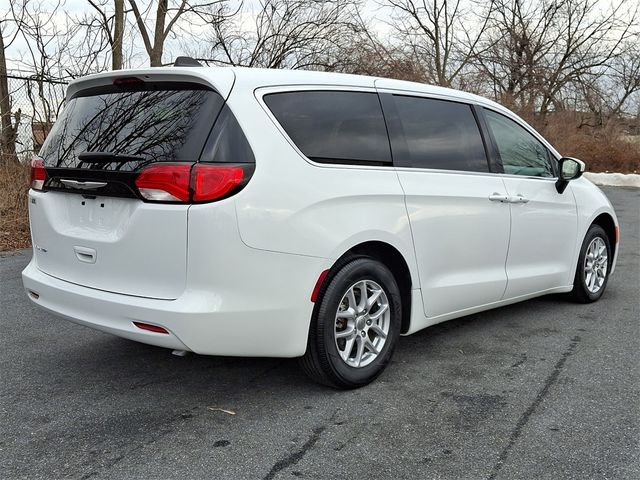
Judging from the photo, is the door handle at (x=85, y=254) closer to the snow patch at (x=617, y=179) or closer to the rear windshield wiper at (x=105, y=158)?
the rear windshield wiper at (x=105, y=158)

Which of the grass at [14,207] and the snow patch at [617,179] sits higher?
the snow patch at [617,179]

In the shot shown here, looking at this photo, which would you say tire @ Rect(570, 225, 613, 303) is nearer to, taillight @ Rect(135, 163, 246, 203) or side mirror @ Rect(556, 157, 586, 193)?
side mirror @ Rect(556, 157, 586, 193)

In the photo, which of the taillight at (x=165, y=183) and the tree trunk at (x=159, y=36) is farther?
the tree trunk at (x=159, y=36)

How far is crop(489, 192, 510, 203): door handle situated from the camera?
4385mm

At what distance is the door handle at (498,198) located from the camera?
4.39 m

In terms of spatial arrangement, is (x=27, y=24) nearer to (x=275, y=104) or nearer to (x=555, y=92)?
(x=275, y=104)

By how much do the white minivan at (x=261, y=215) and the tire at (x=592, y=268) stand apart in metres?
1.54

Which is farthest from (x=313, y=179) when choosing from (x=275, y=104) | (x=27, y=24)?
(x=27, y=24)

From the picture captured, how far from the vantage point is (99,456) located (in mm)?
2820

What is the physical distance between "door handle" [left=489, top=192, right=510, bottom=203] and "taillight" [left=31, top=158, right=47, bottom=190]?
282 cm

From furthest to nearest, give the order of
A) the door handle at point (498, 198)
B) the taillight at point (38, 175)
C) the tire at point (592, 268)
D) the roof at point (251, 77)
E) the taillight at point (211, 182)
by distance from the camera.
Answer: the tire at point (592, 268)
the door handle at point (498, 198)
the taillight at point (38, 175)
the roof at point (251, 77)
the taillight at point (211, 182)

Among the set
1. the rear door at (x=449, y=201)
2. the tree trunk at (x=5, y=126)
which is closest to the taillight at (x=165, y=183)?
the rear door at (x=449, y=201)

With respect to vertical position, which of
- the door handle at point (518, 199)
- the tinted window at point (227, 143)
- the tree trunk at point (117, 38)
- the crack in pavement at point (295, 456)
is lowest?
the crack in pavement at point (295, 456)

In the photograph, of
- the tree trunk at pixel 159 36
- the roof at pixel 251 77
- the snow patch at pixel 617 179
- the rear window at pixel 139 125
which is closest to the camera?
the rear window at pixel 139 125
